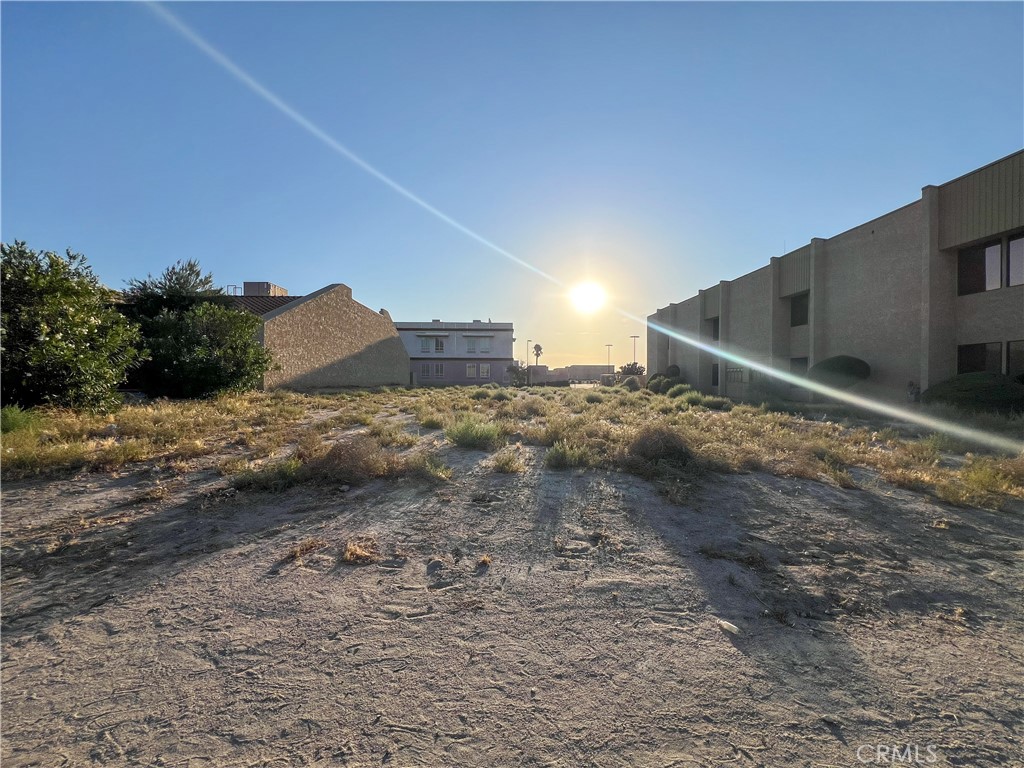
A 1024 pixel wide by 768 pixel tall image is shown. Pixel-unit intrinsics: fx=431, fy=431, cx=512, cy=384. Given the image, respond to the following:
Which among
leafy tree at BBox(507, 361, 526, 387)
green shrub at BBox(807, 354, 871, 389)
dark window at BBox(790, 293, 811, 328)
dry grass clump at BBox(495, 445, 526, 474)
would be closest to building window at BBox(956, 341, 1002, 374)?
green shrub at BBox(807, 354, 871, 389)

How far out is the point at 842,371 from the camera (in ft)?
63.4

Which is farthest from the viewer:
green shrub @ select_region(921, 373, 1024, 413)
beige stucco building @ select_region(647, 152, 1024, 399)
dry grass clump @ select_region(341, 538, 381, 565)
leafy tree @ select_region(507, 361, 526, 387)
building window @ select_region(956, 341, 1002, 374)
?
leafy tree @ select_region(507, 361, 526, 387)

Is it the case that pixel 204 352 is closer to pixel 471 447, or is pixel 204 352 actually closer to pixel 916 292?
pixel 471 447

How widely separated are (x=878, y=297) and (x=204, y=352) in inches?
1058

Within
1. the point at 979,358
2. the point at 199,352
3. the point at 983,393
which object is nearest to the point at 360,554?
the point at 199,352

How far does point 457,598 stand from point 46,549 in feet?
11.5

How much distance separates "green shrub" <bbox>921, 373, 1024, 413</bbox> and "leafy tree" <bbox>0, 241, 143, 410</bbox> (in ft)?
76.5

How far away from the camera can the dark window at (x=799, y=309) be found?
2447 centimetres

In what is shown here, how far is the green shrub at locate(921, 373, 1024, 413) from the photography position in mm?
12938

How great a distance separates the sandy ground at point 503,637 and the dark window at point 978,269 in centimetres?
1744

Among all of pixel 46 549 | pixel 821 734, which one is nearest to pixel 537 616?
pixel 821 734

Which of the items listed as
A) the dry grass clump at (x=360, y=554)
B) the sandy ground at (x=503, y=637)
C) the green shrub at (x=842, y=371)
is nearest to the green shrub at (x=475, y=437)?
the sandy ground at (x=503, y=637)

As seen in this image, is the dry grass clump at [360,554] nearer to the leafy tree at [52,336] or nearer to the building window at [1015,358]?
the leafy tree at [52,336]

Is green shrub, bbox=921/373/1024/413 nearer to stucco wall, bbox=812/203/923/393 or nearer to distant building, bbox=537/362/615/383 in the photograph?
stucco wall, bbox=812/203/923/393
